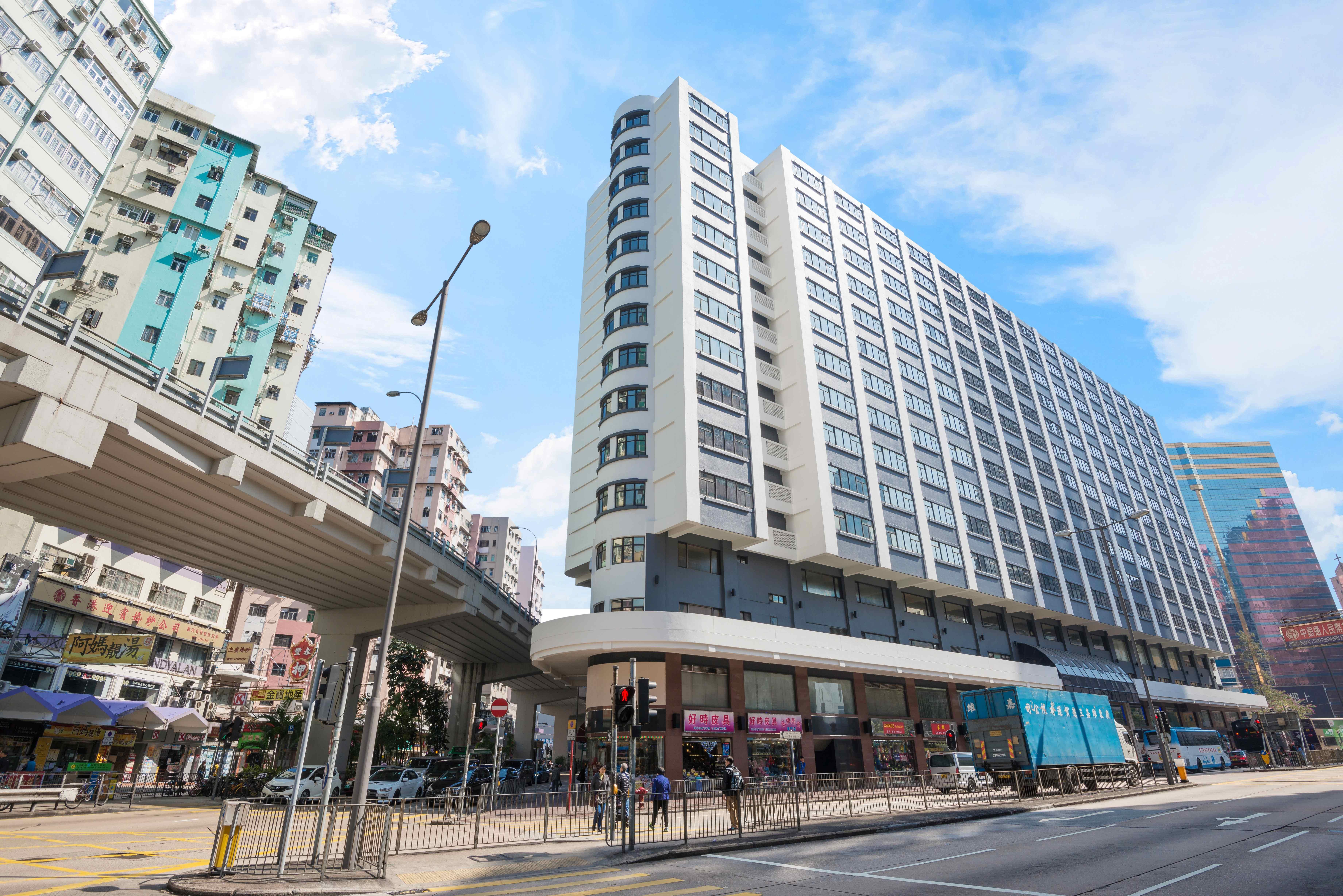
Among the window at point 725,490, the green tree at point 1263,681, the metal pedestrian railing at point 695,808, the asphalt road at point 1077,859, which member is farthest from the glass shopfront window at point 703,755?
the green tree at point 1263,681

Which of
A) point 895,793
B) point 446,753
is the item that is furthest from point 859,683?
point 446,753

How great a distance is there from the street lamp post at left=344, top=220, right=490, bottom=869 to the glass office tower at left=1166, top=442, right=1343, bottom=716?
159057 millimetres

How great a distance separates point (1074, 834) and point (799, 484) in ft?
89.3

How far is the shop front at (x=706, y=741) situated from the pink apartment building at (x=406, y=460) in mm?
54632

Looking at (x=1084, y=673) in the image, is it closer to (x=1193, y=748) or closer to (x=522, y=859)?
(x=1193, y=748)

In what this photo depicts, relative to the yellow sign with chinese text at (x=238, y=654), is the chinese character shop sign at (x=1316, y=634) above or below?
above

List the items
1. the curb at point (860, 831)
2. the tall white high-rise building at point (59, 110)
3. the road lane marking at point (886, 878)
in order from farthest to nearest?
the tall white high-rise building at point (59, 110), the curb at point (860, 831), the road lane marking at point (886, 878)

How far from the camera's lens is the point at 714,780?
20359 mm

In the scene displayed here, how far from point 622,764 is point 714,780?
10.8 m

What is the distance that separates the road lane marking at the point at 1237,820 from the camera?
16.1m

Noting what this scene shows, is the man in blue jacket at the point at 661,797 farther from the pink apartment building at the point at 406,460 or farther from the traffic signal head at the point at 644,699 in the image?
the pink apartment building at the point at 406,460

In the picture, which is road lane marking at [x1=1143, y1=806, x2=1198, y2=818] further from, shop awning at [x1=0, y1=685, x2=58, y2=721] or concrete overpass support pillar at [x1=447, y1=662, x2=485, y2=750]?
concrete overpass support pillar at [x1=447, y1=662, x2=485, y2=750]

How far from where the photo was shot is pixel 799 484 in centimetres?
4212

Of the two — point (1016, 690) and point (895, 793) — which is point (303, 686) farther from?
point (1016, 690)
